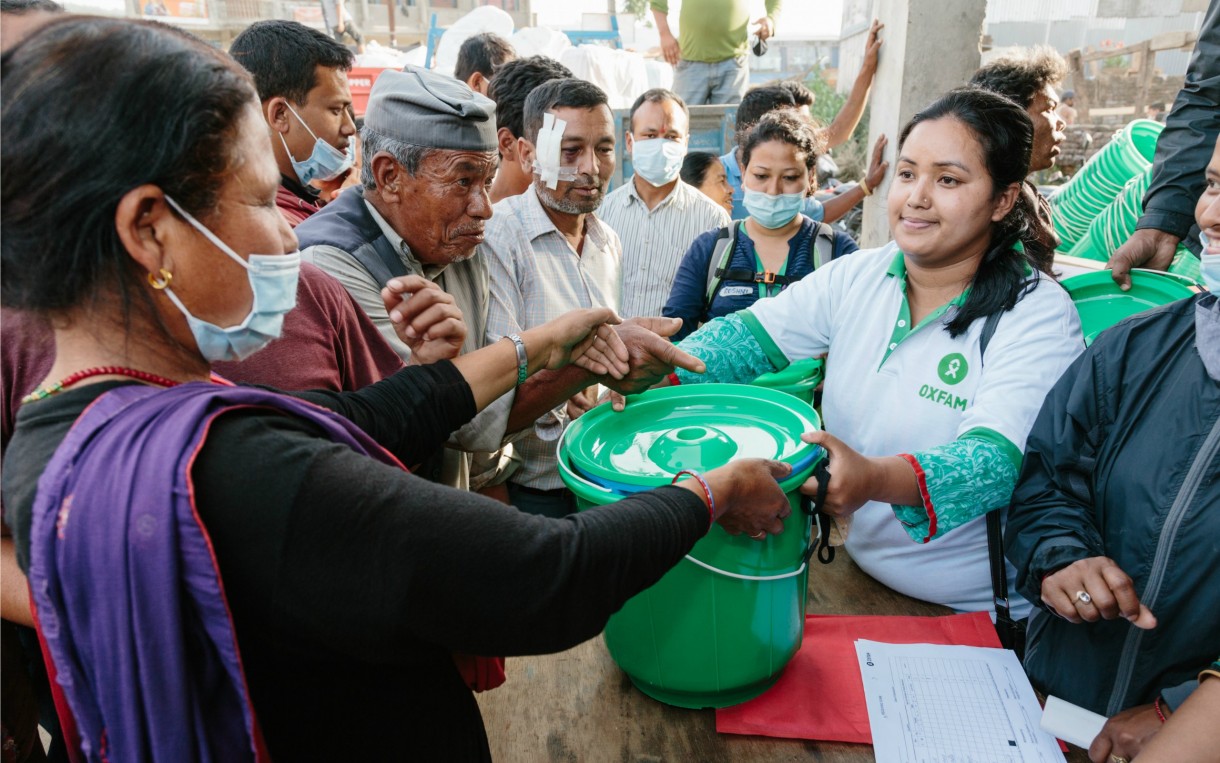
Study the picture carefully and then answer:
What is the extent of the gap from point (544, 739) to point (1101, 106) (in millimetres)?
19352

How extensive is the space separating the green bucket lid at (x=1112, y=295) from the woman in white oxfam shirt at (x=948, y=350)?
215 mm

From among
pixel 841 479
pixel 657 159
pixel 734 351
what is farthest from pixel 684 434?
pixel 657 159

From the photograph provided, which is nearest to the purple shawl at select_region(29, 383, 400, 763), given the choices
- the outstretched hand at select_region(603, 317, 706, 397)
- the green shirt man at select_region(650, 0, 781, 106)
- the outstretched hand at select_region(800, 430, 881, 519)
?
the outstretched hand at select_region(800, 430, 881, 519)

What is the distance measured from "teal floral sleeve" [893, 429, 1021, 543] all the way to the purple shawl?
4.18 feet

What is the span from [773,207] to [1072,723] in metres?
2.41

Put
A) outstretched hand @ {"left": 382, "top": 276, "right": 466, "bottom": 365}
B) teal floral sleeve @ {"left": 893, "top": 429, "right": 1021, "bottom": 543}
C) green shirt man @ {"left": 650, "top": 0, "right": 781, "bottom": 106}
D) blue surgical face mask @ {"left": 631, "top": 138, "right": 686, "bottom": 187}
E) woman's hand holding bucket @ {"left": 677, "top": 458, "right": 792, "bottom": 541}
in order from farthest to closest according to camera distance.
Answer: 1. green shirt man @ {"left": 650, "top": 0, "right": 781, "bottom": 106}
2. blue surgical face mask @ {"left": 631, "top": 138, "right": 686, "bottom": 187}
3. outstretched hand @ {"left": 382, "top": 276, "right": 466, "bottom": 365}
4. teal floral sleeve @ {"left": 893, "top": 429, "right": 1021, "bottom": 543}
5. woman's hand holding bucket @ {"left": 677, "top": 458, "right": 792, "bottom": 541}

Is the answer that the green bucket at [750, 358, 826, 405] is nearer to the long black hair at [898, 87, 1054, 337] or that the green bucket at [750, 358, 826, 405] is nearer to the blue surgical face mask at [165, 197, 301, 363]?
the long black hair at [898, 87, 1054, 337]

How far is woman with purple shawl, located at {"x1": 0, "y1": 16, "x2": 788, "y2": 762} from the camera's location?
805 millimetres

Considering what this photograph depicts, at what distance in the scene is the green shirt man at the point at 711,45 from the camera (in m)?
6.18

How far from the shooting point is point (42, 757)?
1.67 meters

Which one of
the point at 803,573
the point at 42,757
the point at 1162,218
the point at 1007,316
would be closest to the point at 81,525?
the point at 803,573

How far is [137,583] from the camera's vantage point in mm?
803

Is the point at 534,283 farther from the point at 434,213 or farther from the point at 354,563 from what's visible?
the point at 354,563

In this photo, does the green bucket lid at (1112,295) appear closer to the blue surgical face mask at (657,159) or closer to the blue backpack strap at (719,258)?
the blue backpack strap at (719,258)
